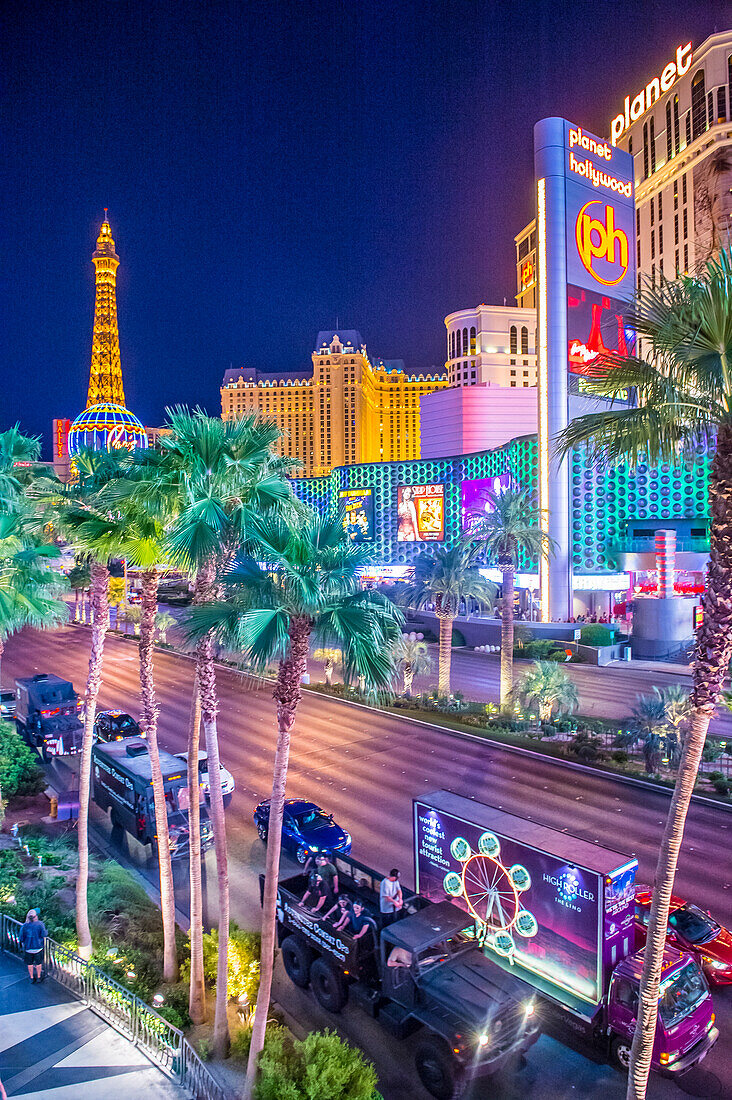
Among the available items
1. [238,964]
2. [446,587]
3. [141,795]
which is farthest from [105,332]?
[238,964]

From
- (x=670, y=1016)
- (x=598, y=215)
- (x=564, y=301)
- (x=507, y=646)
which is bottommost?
(x=670, y=1016)

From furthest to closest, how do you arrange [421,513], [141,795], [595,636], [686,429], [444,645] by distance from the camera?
[421,513] < [595,636] < [444,645] < [141,795] < [686,429]

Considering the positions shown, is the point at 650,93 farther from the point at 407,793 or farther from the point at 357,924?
the point at 357,924

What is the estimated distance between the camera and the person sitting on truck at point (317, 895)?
12.3 m

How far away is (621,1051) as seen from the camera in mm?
10180

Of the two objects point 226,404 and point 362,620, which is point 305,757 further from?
point 226,404

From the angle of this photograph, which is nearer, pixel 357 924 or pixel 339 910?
pixel 357 924

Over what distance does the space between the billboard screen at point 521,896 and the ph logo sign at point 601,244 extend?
51.3 meters

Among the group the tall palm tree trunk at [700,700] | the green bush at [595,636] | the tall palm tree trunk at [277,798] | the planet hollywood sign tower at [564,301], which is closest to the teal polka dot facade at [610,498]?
the planet hollywood sign tower at [564,301]

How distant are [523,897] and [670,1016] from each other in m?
2.52

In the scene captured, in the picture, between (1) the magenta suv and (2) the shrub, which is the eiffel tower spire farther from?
(1) the magenta suv

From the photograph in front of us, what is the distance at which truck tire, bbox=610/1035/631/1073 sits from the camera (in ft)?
33.2

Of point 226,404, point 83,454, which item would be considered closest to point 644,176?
point 226,404

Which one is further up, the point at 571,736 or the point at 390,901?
the point at 390,901
